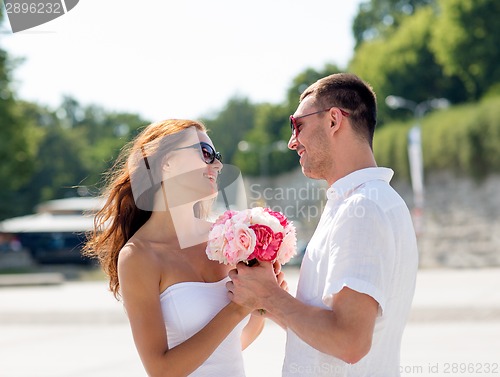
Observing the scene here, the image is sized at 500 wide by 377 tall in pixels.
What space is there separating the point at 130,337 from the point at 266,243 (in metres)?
10.1

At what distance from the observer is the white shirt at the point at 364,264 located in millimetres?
3232

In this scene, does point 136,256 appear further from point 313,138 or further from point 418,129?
point 418,129

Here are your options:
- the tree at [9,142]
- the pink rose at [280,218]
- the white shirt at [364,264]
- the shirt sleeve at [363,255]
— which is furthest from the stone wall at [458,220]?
the shirt sleeve at [363,255]

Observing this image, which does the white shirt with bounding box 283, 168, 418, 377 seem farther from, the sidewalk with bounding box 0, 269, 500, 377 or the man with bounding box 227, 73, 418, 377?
the sidewalk with bounding box 0, 269, 500, 377

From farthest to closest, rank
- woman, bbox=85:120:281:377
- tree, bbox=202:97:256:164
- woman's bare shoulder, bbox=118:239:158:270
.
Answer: tree, bbox=202:97:256:164
woman's bare shoulder, bbox=118:239:158:270
woman, bbox=85:120:281:377

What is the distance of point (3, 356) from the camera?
1182cm

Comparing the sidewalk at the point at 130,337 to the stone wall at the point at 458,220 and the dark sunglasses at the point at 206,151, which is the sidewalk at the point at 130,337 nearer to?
the dark sunglasses at the point at 206,151

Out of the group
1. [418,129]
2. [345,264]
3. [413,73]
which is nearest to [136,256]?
[345,264]

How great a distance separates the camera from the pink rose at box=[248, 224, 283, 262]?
371cm

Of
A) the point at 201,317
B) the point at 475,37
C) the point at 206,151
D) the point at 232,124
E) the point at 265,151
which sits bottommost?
the point at 232,124

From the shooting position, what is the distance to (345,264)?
3.23 meters

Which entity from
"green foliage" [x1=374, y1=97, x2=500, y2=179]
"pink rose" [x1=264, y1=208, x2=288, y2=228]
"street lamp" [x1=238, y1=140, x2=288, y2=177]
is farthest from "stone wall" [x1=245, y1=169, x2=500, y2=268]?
"street lamp" [x1=238, y1=140, x2=288, y2=177]

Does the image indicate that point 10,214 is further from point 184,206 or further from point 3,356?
point 184,206

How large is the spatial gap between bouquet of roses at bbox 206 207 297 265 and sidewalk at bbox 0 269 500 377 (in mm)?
5953
